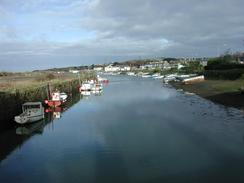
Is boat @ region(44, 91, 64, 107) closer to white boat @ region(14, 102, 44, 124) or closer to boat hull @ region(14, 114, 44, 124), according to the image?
white boat @ region(14, 102, 44, 124)

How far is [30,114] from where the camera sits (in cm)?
4141

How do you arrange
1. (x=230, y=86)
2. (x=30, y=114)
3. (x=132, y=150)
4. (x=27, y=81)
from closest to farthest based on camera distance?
(x=132, y=150)
(x=30, y=114)
(x=230, y=86)
(x=27, y=81)

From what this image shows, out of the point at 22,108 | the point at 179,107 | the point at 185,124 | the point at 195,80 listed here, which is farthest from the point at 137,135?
the point at 195,80

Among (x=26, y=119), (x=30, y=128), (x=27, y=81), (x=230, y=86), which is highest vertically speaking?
(x=230, y=86)

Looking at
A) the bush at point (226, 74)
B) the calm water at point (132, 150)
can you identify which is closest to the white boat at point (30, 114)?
the calm water at point (132, 150)

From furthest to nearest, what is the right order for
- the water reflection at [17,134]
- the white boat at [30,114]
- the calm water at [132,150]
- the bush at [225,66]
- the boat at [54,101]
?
the bush at [225,66] < the boat at [54,101] < the white boat at [30,114] < the water reflection at [17,134] < the calm water at [132,150]

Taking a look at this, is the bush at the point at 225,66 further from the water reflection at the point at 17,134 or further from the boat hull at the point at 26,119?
the boat hull at the point at 26,119

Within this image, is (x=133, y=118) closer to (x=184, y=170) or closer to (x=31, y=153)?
(x=31, y=153)

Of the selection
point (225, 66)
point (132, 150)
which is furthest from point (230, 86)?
point (132, 150)

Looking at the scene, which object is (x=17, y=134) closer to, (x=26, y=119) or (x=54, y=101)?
(x=26, y=119)

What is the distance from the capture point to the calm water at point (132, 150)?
72.8 feet

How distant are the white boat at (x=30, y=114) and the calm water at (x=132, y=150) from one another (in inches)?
55.3

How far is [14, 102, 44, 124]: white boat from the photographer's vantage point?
39281mm

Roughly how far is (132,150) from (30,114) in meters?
17.2
